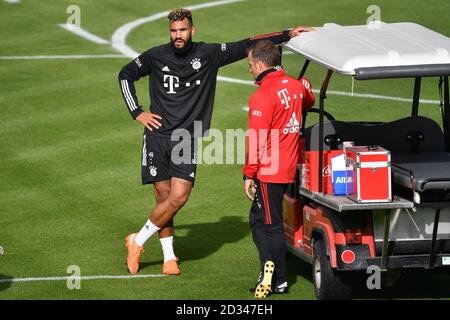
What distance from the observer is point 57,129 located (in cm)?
1956

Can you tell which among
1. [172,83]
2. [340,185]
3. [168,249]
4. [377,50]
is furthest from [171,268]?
[377,50]

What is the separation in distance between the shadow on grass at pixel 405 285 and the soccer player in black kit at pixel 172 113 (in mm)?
1311

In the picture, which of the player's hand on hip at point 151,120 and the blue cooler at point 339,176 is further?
the player's hand on hip at point 151,120

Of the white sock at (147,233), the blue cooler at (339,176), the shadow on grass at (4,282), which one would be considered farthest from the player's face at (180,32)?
the shadow on grass at (4,282)

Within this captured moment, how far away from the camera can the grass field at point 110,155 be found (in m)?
12.6

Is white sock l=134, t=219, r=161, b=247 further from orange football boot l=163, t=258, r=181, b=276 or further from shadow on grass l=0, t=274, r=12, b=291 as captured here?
shadow on grass l=0, t=274, r=12, b=291

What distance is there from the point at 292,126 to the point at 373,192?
1092 millimetres

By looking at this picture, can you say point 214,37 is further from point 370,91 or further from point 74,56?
point 370,91

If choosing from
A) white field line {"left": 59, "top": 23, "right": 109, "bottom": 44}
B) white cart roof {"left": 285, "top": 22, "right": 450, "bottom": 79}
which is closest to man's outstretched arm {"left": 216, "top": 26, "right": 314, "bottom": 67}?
white cart roof {"left": 285, "top": 22, "right": 450, "bottom": 79}

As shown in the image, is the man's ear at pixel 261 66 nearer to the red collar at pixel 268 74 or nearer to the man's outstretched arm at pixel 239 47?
the red collar at pixel 268 74

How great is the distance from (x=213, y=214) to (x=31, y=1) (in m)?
15.5

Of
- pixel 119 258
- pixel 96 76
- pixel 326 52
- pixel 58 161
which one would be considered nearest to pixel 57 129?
pixel 58 161

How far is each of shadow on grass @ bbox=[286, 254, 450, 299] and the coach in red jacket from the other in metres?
0.75

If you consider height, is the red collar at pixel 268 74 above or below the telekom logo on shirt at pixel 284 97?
above
